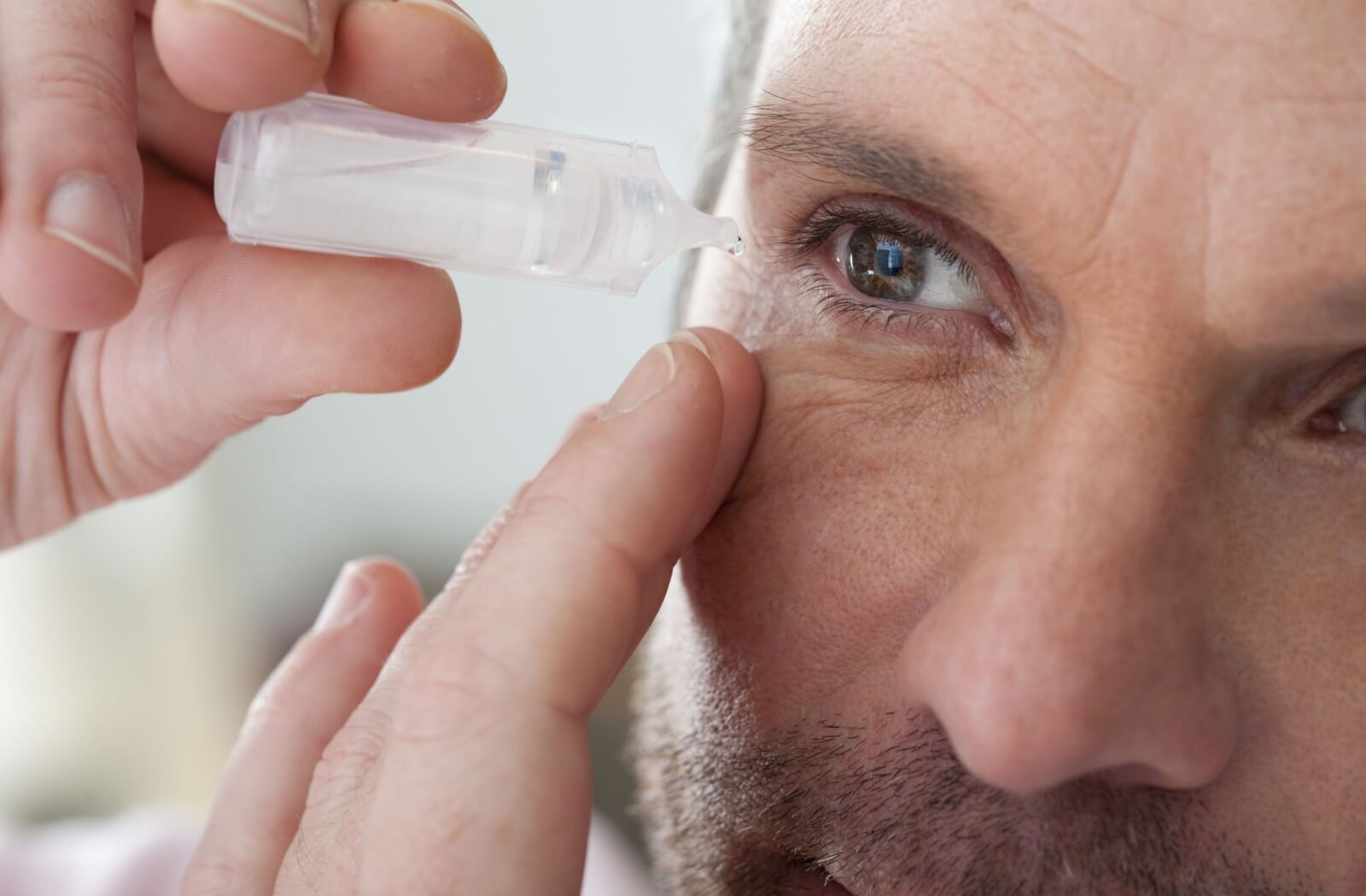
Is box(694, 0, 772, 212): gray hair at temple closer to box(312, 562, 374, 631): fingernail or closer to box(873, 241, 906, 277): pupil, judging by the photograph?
box(873, 241, 906, 277): pupil

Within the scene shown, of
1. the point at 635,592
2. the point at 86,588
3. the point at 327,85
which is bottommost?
the point at 86,588

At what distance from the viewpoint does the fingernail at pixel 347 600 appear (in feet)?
4.17

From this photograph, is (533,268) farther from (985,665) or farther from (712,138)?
(712,138)

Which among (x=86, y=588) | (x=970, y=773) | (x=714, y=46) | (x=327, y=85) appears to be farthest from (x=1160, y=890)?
(x=86, y=588)

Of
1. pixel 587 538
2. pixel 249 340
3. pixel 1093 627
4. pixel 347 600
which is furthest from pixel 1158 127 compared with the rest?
pixel 347 600

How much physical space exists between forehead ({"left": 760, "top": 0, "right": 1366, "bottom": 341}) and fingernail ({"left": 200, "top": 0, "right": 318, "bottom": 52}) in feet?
1.34

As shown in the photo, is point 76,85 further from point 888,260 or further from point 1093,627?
point 1093,627

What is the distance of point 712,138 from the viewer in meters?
1.47

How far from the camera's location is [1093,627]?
0.86m

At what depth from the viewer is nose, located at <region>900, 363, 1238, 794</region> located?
2.80 ft

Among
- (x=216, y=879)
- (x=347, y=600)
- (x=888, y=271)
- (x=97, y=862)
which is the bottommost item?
(x=97, y=862)

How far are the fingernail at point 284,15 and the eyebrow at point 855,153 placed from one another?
14.6 inches

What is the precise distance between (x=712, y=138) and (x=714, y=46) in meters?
0.25

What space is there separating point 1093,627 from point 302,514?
3026 millimetres
